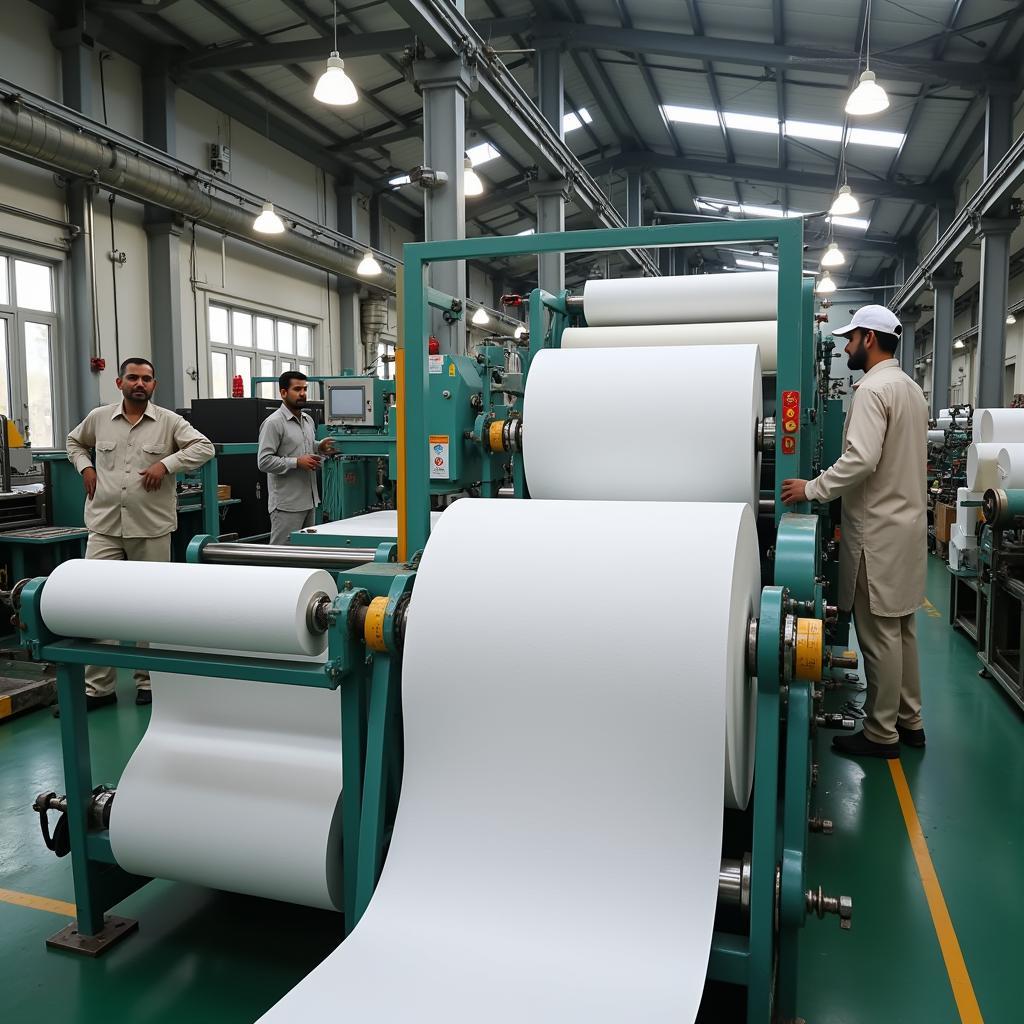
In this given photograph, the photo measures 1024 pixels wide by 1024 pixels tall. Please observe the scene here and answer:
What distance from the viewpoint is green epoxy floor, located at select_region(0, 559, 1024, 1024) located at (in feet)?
6.28

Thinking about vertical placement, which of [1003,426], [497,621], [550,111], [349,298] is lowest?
[497,621]

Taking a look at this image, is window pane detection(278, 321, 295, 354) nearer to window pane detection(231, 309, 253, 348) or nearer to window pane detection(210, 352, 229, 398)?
Answer: window pane detection(231, 309, 253, 348)

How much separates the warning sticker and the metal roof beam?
1048 centimetres

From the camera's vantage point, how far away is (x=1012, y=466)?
13.6 feet

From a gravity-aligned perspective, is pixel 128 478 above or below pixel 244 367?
below

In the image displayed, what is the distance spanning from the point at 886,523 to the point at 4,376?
23.5 ft

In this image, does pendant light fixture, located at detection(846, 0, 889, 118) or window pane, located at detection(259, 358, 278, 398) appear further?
window pane, located at detection(259, 358, 278, 398)

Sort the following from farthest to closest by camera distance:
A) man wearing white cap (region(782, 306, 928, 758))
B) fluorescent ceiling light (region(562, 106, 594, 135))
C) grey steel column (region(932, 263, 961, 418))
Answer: grey steel column (region(932, 263, 961, 418)) < fluorescent ceiling light (region(562, 106, 594, 135)) < man wearing white cap (region(782, 306, 928, 758))

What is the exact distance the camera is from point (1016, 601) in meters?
4.38

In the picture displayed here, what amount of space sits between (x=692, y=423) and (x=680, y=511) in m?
0.43

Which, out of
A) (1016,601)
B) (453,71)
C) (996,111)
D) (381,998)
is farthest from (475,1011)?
(996,111)

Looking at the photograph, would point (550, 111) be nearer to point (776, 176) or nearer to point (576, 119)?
point (576, 119)

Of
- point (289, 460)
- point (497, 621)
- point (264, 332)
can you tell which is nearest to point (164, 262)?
point (264, 332)

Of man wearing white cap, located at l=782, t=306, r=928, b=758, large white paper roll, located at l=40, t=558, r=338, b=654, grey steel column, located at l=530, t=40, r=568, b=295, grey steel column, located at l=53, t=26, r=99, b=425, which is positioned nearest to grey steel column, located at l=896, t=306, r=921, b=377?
grey steel column, located at l=530, t=40, r=568, b=295
